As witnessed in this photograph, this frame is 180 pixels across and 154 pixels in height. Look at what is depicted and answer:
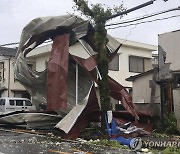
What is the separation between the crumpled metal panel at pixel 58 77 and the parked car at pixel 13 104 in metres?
Answer: 12.9

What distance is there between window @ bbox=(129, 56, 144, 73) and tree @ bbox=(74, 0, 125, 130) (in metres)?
18.0

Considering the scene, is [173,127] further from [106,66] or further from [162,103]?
[106,66]

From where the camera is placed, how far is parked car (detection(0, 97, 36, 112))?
27734 mm

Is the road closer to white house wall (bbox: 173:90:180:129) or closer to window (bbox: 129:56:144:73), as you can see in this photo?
white house wall (bbox: 173:90:180:129)

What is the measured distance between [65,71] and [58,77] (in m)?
0.41

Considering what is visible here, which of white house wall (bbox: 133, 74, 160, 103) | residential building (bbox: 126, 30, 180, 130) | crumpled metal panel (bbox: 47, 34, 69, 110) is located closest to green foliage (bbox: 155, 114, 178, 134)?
residential building (bbox: 126, 30, 180, 130)

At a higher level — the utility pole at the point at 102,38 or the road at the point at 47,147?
the utility pole at the point at 102,38

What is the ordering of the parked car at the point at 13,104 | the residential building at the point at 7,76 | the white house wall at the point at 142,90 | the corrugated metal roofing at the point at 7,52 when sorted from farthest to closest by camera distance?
the corrugated metal roofing at the point at 7,52
the residential building at the point at 7,76
the parked car at the point at 13,104
the white house wall at the point at 142,90

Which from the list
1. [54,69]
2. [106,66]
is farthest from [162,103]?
[54,69]

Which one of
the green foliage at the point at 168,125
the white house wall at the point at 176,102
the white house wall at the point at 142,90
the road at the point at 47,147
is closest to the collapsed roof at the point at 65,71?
the road at the point at 47,147

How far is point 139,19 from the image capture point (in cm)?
1409

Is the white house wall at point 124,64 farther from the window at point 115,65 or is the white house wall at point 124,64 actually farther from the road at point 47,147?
the road at point 47,147

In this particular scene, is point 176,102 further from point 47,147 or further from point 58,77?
point 47,147

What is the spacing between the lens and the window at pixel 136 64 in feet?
105
